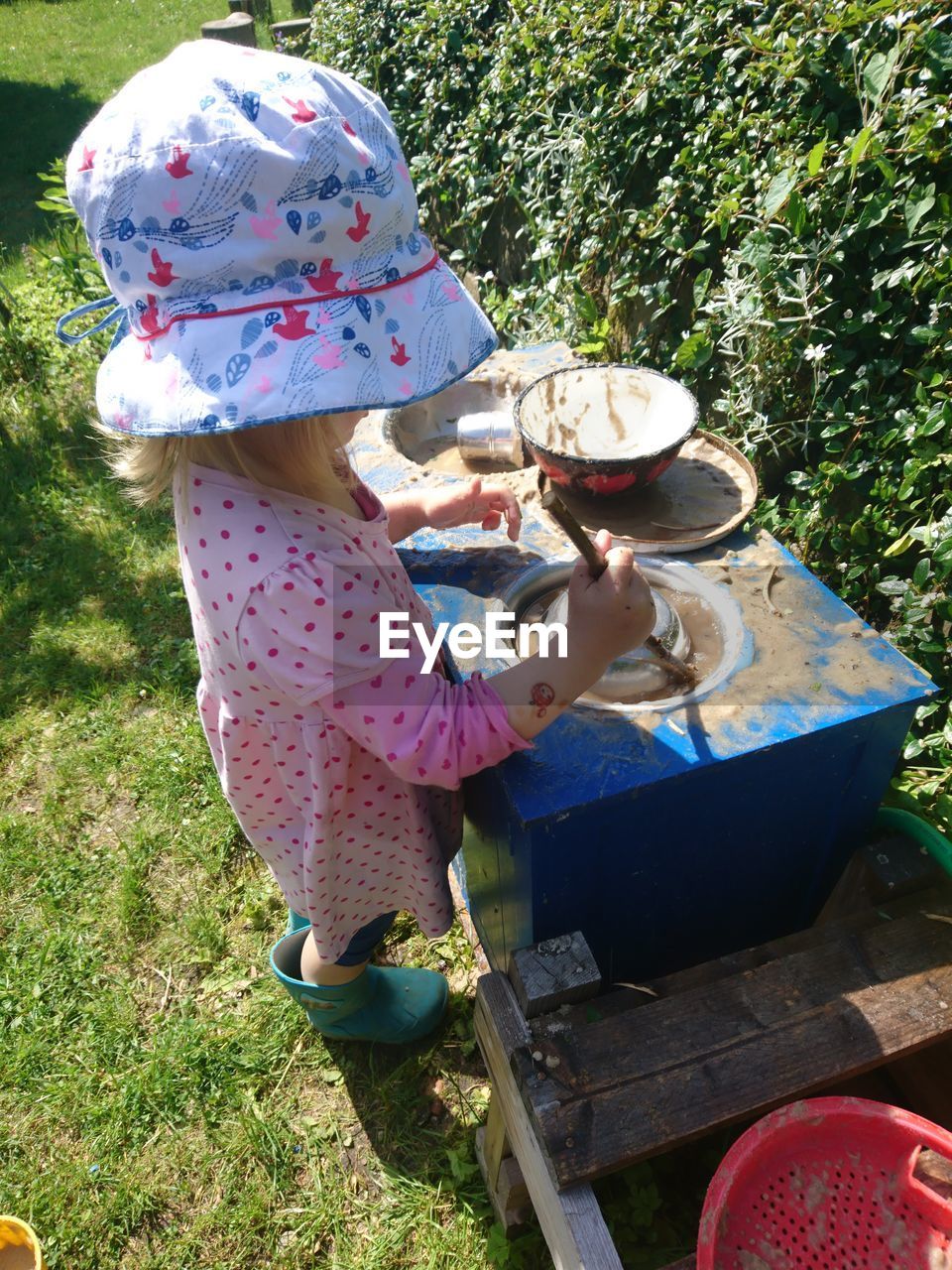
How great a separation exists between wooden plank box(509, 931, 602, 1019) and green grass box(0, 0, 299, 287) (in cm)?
642

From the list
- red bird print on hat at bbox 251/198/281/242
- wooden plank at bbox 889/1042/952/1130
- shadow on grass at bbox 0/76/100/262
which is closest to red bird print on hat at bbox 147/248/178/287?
red bird print on hat at bbox 251/198/281/242

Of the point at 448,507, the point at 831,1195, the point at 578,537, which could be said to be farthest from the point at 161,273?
the point at 831,1195

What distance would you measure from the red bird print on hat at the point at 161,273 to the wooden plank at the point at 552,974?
3.77ft

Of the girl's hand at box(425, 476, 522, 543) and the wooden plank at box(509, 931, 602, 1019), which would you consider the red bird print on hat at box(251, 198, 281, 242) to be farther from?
the wooden plank at box(509, 931, 602, 1019)

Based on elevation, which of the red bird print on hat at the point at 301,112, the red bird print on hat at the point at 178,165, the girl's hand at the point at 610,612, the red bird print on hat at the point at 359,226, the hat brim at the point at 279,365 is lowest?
the girl's hand at the point at 610,612

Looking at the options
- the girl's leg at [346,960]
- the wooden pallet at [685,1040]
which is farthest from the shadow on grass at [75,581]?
the wooden pallet at [685,1040]

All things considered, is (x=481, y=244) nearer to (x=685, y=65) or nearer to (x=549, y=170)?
(x=549, y=170)

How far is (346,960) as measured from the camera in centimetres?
188

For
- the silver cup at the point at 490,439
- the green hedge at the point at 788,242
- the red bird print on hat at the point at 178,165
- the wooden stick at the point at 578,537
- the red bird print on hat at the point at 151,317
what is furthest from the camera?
the silver cup at the point at 490,439

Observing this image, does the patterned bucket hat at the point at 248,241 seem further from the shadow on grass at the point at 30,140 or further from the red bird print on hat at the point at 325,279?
the shadow on grass at the point at 30,140

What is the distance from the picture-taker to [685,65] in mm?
2689

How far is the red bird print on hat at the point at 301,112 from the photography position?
0.99m

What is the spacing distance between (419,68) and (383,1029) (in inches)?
192

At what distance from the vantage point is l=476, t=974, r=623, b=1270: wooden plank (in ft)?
4.06
